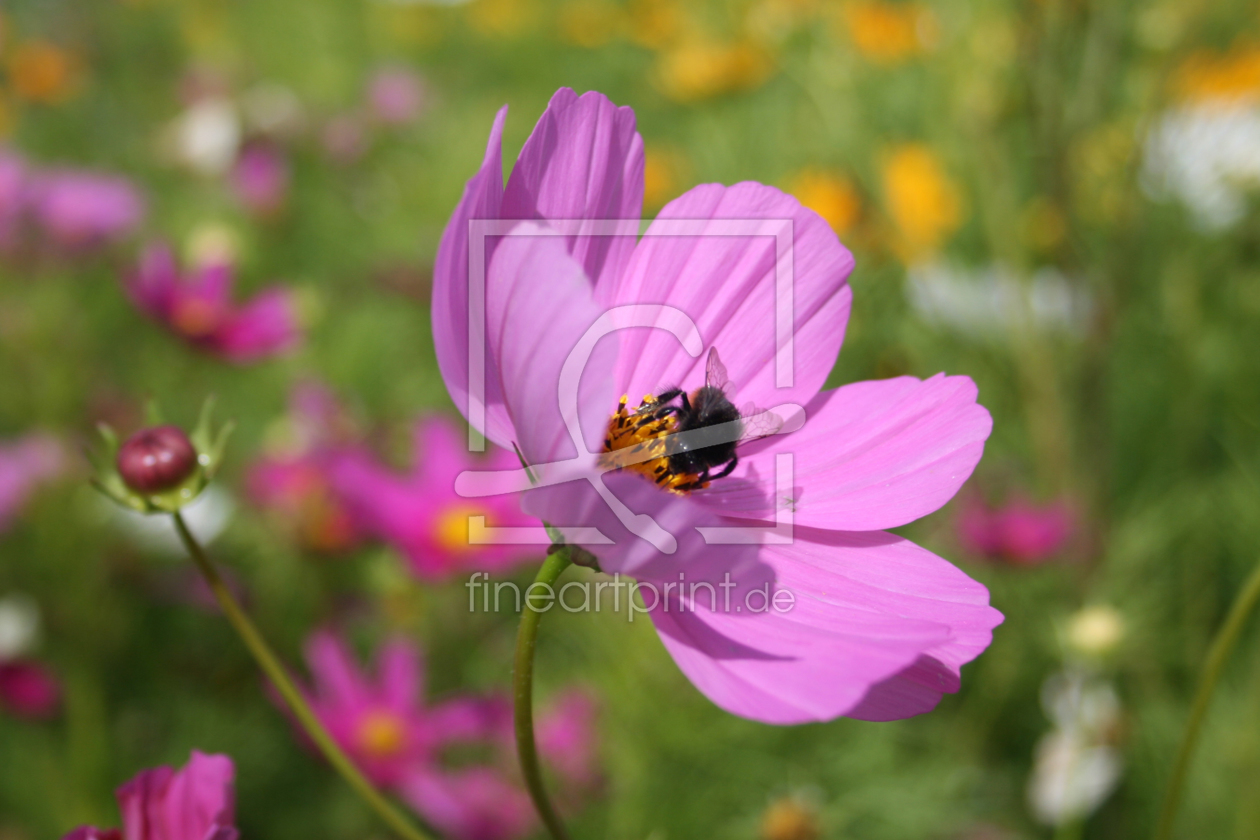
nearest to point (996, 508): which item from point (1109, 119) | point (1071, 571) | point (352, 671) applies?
point (1071, 571)

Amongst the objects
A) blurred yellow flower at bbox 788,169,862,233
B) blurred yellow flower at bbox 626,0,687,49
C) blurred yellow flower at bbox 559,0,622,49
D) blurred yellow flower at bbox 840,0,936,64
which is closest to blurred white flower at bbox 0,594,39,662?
blurred yellow flower at bbox 788,169,862,233

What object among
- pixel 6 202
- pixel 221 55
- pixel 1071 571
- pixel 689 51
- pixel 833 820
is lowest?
pixel 833 820

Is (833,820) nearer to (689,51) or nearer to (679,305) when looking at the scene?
(679,305)

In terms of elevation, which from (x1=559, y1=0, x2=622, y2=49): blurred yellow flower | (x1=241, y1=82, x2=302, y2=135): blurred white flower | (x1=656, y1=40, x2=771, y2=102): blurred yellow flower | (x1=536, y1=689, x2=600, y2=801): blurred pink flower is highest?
(x1=559, y1=0, x2=622, y2=49): blurred yellow flower

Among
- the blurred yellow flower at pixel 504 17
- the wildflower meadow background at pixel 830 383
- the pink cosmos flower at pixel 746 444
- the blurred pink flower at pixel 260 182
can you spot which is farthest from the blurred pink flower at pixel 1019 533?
the blurred yellow flower at pixel 504 17

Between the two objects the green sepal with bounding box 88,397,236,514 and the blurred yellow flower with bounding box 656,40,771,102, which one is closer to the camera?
the green sepal with bounding box 88,397,236,514

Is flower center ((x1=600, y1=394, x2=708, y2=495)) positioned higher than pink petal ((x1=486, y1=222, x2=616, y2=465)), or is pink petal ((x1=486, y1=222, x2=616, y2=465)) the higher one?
pink petal ((x1=486, y1=222, x2=616, y2=465))

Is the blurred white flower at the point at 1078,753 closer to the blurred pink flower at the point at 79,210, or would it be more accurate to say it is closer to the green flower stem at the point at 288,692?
the green flower stem at the point at 288,692

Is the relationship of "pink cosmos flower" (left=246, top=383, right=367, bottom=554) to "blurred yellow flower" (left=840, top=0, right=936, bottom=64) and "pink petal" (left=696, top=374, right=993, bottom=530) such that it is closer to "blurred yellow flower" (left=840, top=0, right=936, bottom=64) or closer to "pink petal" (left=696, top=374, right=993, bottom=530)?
"pink petal" (left=696, top=374, right=993, bottom=530)
